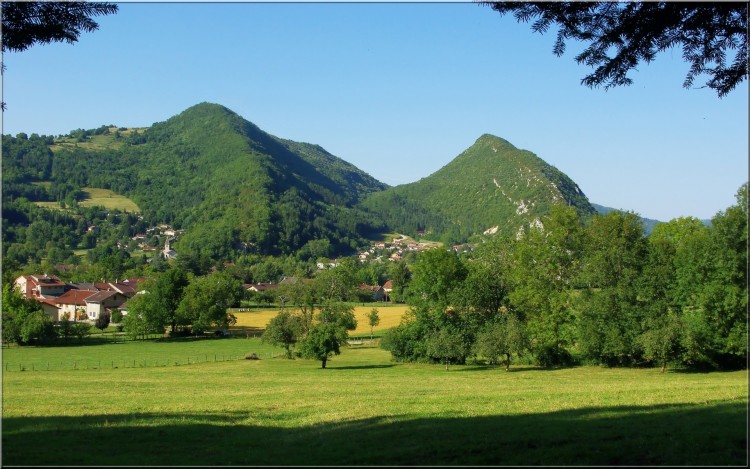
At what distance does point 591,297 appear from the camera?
42.6m

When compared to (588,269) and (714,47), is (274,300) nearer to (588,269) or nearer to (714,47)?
(588,269)

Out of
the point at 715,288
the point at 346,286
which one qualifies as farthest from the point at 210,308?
the point at 715,288

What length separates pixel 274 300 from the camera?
124 metres

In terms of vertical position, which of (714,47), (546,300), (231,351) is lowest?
(231,351)

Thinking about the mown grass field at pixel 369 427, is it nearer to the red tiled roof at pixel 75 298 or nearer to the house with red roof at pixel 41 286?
the red tiled roof at pixel 75 298

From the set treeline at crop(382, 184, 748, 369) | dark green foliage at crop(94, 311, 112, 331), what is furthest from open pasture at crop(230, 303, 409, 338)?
treeline at crop(382, 184, 748, 369)

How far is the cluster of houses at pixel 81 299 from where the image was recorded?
97.2 meters

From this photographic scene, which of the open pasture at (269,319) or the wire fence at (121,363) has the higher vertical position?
the open pasture at (269,319)

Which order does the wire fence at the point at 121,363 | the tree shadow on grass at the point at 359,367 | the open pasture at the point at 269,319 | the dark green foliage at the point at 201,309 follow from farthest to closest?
1. the open pasture at the point at 269,319
2. the dark green foliage at the point at 201,309
3. the wire fence at the point at 121,363
4. the tree shadow on grass at the point at 359,367

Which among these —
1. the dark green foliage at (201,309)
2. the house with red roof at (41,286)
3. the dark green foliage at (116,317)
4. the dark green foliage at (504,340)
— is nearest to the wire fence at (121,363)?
the dark green foliage at (504,340)

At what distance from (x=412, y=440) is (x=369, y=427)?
2295mm

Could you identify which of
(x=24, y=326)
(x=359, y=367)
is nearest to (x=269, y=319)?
(x=24, y=326)

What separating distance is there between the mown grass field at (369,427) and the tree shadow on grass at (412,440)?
0.10 feet

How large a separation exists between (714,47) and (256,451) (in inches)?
454
